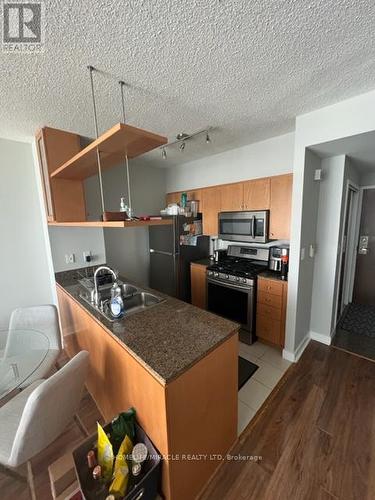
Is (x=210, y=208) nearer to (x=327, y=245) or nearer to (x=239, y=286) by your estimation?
(x=239, y=286)

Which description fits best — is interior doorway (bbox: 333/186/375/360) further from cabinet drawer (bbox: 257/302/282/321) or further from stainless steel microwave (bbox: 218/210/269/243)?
stainless steel microwave (bbox: 218/210/269/243)

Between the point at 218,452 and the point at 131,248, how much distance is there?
280 cm

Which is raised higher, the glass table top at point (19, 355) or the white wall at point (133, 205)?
the white wall at point (133, 205)

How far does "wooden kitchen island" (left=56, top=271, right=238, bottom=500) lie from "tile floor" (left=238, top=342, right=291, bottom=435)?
0.29 meters

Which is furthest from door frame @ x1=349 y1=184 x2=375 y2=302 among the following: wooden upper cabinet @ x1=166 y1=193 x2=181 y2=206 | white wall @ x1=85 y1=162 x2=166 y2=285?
white wall @ x1=85 y1=162 x2=166 y2=285

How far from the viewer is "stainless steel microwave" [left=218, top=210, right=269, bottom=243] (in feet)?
8.64

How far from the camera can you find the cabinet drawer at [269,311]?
2.40 meters

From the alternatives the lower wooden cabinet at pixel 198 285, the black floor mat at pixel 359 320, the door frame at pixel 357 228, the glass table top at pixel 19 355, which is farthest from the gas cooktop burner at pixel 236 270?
the glass table top at pixel 19 355

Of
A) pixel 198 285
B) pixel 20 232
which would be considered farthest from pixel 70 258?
pixel 198 285

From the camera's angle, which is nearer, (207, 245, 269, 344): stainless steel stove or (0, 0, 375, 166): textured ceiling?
(0, 0, 375, 166): textured ceiling

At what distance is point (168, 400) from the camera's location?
98 cm

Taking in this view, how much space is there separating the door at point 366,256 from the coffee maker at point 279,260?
1830 millimetres

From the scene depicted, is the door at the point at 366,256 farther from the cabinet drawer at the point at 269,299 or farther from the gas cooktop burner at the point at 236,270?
the cabinet drawer at the point at 269,299

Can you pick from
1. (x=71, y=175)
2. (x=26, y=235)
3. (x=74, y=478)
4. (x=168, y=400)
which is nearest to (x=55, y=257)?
(x=26, y=235)
